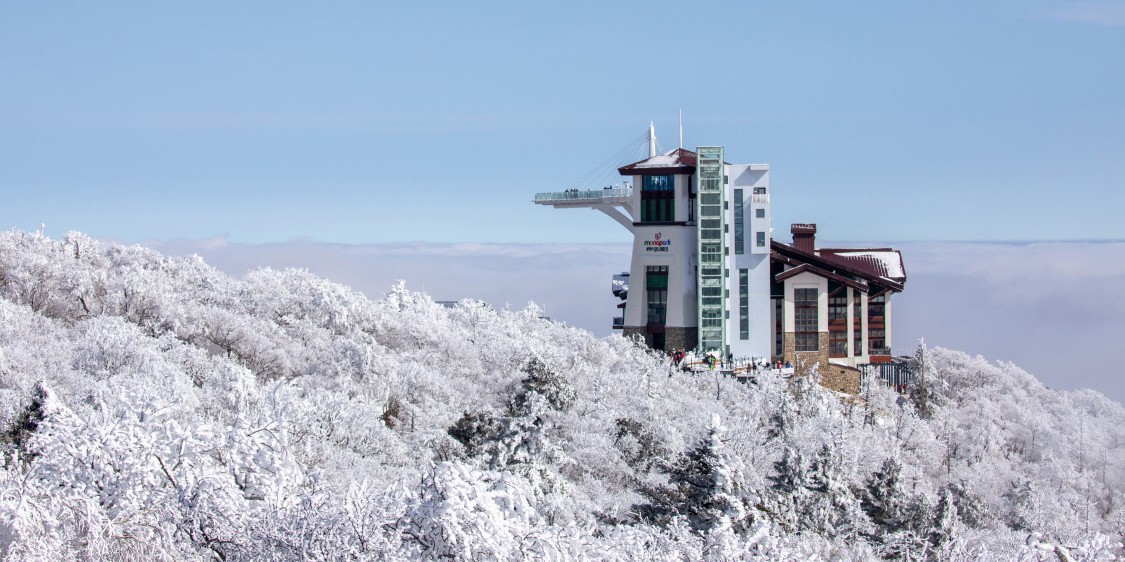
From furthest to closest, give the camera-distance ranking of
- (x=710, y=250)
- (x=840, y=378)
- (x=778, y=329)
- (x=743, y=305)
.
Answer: (x=778, y=329) → (x=743, y=305) → (x=840, y=378) → (x=710, y=250)

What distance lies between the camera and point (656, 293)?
5484 cm

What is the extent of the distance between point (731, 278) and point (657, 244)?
4929 millimetres

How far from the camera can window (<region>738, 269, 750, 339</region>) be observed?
5219 cm

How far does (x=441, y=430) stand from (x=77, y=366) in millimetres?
13492

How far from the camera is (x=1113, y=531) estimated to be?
37.1 m

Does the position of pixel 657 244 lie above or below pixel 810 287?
above

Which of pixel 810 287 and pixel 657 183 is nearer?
pixel 810 287

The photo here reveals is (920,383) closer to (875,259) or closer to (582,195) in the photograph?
(875,259)

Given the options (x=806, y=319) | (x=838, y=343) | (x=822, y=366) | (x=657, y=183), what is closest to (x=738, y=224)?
(x=657, y=183)

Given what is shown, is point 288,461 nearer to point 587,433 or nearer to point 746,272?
point 587,433

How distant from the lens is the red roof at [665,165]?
53531 mm

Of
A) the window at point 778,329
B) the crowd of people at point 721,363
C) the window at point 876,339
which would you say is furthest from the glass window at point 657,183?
the window at point 876,339

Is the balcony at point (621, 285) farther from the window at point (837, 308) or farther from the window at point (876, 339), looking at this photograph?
the window at point (876, 339)

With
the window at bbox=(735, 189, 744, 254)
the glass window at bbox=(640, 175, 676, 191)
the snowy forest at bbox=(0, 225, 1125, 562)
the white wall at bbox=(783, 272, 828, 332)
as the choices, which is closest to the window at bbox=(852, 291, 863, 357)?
the white wall at bbox=(783, 272, 828, 332)
